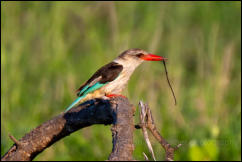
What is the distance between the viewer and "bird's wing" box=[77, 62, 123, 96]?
488cm

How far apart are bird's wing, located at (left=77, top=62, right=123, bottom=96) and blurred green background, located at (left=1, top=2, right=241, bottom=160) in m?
1.65

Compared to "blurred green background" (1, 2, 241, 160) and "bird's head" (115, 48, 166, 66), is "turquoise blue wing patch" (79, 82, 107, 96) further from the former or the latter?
"blurred green background" (1, 2, 241, 160)

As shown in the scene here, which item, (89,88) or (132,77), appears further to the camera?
(132,77)

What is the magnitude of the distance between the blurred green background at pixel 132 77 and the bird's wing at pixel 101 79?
64.9 inches

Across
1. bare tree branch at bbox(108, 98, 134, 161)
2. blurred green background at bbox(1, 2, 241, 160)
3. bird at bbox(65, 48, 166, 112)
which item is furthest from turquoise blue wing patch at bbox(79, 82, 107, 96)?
blurred green background at bbox(1, 2, 241, 160)

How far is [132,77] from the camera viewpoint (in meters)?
7.61

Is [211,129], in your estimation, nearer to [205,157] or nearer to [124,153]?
[205,157]

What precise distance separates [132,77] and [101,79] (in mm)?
2654

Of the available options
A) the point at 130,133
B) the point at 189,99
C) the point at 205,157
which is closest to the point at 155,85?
the point at 189,99

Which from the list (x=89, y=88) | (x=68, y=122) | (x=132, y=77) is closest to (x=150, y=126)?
(x=68, y=122)

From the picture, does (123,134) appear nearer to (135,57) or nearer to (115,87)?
(115,87)

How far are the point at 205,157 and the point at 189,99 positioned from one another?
173 cm

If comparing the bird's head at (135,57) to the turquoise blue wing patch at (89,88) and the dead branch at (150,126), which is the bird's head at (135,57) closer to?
the turquoise blue wing patch at (89,88)

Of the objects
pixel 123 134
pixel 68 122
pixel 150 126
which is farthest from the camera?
pixel 68 122
